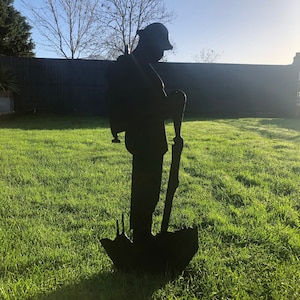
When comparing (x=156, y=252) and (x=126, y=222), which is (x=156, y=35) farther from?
(x=126, y=222)

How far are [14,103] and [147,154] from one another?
9.95 m

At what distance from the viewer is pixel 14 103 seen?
A: 10430mm

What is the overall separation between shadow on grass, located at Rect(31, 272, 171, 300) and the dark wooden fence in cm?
929

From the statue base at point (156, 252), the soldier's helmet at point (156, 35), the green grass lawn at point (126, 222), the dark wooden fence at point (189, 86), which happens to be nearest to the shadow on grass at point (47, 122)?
the dark wooden fence at point (189, 86)

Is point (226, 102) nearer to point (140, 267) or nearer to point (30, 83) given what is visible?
point (30, 83)

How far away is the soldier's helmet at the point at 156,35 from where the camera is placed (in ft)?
5.17

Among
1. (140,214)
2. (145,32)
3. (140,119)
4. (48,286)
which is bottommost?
(48,286)

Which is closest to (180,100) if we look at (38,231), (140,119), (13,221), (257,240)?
(140,119)

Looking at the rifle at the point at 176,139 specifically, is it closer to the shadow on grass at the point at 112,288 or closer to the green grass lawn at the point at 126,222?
the shadow on grass at the point at 112,288

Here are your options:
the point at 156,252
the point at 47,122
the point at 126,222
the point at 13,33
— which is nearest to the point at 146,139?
the point at 156,252

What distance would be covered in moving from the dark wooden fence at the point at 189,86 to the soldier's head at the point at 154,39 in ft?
29.8

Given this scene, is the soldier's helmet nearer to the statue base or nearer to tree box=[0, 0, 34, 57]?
the statue base

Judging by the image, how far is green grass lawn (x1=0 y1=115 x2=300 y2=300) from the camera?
1708 mm

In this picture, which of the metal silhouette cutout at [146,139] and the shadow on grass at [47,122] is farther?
the shadow on grass at [47,122]
